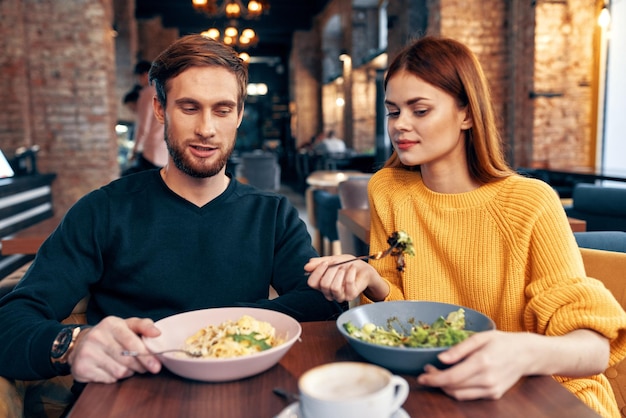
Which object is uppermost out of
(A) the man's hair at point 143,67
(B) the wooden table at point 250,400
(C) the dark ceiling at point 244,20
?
(C) the dark ceiling at point 244,20

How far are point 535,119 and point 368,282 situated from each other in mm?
5209

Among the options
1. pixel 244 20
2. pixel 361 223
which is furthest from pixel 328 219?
pixel 244 20

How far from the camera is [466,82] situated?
1.39m

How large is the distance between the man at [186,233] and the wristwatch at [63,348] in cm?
27

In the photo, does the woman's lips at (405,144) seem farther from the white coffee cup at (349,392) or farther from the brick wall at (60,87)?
the brick wall at (60,87)

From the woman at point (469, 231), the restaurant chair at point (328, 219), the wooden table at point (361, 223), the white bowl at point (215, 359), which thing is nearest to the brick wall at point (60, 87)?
the restaurant chair at point (328, 219)

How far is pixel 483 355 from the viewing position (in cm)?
86

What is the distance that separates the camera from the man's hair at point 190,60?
149cm

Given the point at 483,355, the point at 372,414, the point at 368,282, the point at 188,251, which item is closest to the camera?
the point at 372,414

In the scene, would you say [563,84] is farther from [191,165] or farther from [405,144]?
[191,165]

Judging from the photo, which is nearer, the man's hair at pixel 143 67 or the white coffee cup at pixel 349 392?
the white coffee cup at pixel 349 392

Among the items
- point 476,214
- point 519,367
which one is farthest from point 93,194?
point 519,367

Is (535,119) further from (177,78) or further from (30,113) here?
(30,113)

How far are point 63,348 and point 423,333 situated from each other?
711mm
